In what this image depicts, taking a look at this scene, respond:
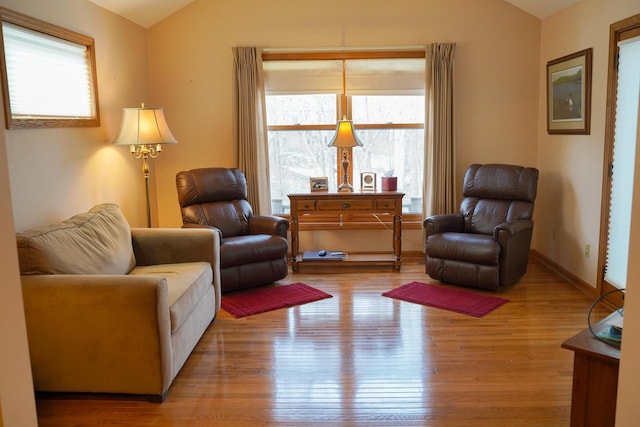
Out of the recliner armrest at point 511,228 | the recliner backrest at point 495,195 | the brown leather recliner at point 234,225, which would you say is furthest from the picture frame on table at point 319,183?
the recliner armrest at point 511,228

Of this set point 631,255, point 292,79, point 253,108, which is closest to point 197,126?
point 253,108

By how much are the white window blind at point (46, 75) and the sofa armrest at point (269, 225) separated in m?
1.61

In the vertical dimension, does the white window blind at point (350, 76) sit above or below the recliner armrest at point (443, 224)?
above

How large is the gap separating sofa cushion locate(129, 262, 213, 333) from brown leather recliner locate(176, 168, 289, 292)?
0.59 m

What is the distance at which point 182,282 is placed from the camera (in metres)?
3.13

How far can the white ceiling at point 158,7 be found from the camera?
4410mm

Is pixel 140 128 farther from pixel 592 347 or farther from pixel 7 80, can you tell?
pixel 592 347

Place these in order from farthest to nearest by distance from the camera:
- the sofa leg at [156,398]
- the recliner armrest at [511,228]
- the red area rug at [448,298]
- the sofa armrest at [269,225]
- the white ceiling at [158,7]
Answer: the sofa armrest at [269,225] < the white ceiling at [158,7] < the recliner armrest at [511,228] < the red area rug at [448,298] < the sofa leg at [156,398]

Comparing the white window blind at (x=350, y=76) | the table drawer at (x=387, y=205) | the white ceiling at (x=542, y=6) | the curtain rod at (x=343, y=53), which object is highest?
the white ceiling at (x=542, y=6)

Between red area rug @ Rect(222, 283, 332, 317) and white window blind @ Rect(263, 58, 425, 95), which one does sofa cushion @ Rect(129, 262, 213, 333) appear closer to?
red area rug @ Rect(222, 283, 332, 317)

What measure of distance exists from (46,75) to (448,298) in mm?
3332

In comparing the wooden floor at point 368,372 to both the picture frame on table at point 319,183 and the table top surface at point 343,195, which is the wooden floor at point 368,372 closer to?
the table top surface at point 343,195

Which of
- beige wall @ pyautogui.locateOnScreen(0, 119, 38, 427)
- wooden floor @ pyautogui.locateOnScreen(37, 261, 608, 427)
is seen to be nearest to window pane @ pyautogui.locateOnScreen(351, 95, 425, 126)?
wooden floor @ pyautogui.locateOnScreen(37, 261, 608, 427)

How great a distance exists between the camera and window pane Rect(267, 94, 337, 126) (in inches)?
212
